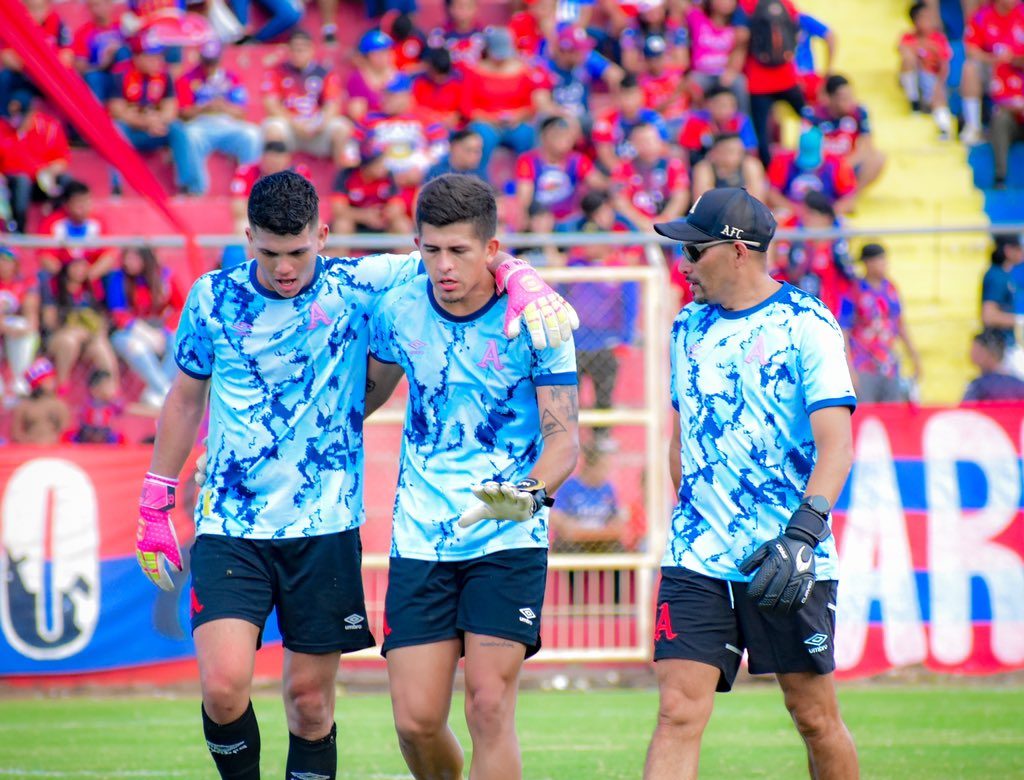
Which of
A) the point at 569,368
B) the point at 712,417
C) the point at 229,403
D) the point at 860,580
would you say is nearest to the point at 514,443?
the point at 569,368

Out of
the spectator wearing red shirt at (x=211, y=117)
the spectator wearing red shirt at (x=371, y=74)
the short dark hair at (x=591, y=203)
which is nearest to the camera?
the short dark hair at (x=591, y=203)

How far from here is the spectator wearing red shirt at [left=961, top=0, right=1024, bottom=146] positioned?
17516 millimetres

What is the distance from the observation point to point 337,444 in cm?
589

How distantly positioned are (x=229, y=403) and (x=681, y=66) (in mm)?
11686

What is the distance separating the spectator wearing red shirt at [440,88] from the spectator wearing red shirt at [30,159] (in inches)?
141

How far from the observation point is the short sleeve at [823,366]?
Result: 5344 millimetres

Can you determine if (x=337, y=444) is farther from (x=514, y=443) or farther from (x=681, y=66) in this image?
(x=681, y=66)

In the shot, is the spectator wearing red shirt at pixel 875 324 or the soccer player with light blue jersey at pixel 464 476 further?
the spectator wearing red shirt at pixel 875 324

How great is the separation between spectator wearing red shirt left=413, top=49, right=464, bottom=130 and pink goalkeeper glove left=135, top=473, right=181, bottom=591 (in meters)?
10.0

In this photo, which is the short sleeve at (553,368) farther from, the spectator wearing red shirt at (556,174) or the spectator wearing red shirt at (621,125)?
the spectator wearing red shirt at (621,125)

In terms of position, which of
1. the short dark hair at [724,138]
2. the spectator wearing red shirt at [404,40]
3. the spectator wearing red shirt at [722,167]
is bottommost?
the spectator wearing red shirt at [722,167]

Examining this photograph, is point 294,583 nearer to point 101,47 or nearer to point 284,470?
point 284,470

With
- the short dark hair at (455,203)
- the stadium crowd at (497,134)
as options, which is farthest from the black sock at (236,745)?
the stadium crowd at (497,134)

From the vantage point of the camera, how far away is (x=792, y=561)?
202 inches
